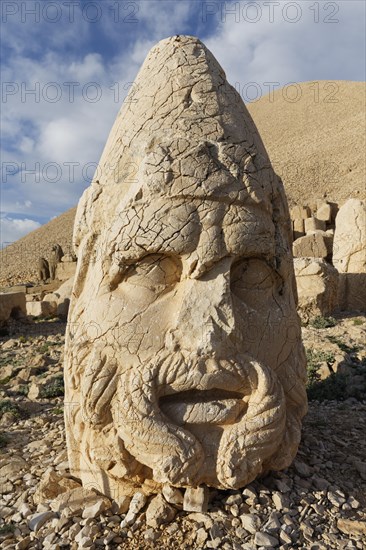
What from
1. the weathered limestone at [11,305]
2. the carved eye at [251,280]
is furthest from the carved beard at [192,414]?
the weathered limestone at [11,305]

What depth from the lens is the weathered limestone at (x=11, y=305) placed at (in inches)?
492

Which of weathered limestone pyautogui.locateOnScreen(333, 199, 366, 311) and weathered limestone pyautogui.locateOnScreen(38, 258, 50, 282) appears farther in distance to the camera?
weathered limestone pyautogui.locateOnScreen(38, 258, 50, 282)

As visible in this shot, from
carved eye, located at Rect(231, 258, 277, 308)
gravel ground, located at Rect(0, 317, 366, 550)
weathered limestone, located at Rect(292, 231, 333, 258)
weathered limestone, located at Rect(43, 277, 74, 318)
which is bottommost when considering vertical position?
gravel ground, located at Rect(0, 317, 366, 550)

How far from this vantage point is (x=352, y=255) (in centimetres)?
1180

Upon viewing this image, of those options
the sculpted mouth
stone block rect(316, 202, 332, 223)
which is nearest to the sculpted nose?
the sculpted mouth

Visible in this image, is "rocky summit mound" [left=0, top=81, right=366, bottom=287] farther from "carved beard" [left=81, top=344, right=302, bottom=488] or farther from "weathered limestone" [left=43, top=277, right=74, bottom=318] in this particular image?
"carved beard" [left=81, top=344, right=302, bottom=488]

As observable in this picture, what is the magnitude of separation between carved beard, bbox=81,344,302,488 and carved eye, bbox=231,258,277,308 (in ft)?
1.44

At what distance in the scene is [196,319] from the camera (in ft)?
9.35

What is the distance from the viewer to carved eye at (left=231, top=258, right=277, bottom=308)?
312 cm

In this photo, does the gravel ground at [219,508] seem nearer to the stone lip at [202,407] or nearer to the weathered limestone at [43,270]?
the stone lip at [202,407]

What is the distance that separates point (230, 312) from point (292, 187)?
36131 mm

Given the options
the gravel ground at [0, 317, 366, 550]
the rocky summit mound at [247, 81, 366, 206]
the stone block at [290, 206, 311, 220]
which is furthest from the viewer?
the rocky summit mound at [247, 81, 366, 206]

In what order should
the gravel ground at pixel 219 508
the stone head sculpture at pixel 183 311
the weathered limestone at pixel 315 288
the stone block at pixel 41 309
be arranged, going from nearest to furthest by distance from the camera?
1. the gravel ground at pixel 219 508
2. the stone head sculpture at pixel 183 311
3. the weathered limestone at pixel 315 288
4. the stone block at pixel 41 309

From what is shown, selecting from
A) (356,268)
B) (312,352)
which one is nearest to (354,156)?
(356,268)
